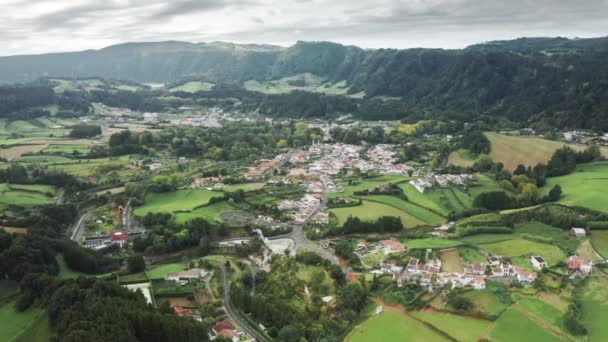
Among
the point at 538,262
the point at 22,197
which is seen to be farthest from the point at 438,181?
the point at 22,197

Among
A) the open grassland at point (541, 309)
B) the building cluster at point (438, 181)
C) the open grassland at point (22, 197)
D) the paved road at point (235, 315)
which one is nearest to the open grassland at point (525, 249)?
the open grassland at point (541, 309)

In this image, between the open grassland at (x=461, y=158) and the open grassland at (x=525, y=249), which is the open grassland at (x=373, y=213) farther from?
the open grassland at (x=461, y=158)

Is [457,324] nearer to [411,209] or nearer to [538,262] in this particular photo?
[538,262]

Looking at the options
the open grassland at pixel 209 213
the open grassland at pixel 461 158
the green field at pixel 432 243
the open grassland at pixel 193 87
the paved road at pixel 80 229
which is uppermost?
the open grassland at pixel 193 87

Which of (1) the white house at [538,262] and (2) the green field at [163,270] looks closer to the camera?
(1) the white house at [538,262]

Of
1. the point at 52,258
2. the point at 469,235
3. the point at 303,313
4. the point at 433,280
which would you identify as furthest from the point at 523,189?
the point at 52,258

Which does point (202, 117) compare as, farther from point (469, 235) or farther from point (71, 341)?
point (71, 341)

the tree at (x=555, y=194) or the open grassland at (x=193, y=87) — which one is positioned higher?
the open grassland at (x=193, y=87)

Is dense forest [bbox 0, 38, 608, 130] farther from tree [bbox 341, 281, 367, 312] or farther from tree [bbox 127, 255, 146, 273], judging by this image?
tree [bbox 127, 255, 146, 273]
